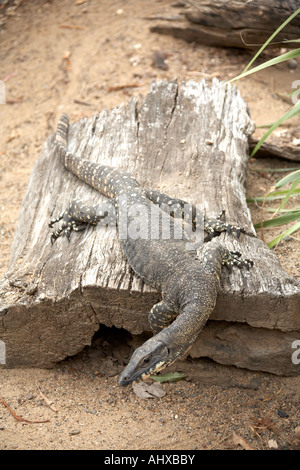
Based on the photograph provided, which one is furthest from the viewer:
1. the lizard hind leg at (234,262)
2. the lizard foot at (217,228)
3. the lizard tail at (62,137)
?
the lizard tail at (62,137)

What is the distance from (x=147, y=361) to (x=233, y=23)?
7.00 m

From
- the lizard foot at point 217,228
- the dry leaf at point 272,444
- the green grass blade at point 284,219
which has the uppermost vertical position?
the lizard foot at point 217,228

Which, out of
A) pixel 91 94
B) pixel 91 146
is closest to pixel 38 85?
pixel 91 94

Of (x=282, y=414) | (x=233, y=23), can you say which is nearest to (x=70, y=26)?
(x=233, y=23)

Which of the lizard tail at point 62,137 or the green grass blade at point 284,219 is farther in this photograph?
the lizard tail at point 62,137

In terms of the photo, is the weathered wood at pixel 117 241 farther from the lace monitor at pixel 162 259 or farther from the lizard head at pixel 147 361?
the lizard head at pixel 147 361

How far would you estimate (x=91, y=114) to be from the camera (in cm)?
930

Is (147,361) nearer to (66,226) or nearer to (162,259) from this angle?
(162,259)

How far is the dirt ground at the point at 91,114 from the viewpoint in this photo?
427 centimetres

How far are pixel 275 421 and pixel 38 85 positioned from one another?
8.31 m

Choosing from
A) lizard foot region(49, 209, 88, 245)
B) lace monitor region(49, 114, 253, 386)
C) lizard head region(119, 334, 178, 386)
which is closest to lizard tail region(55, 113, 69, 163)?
lace monitor region(49, 114, 253, 386)

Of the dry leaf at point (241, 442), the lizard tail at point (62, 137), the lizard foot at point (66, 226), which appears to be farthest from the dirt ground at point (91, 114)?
the lizard tail at point (62, 137)

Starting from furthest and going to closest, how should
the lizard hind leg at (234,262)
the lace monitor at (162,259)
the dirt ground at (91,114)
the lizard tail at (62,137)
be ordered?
the lizard tail at (62,137) < the lizard hind leg at (234,262) < the dirt ground at (91,114) < the lace monitor at (162,259)

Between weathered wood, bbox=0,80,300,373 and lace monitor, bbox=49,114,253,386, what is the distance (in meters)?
0.14
